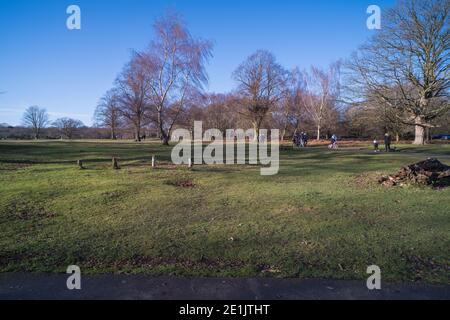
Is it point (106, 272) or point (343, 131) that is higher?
point (343, 131)

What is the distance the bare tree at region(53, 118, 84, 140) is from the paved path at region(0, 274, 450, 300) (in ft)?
313

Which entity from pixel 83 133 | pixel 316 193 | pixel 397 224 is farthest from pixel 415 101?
pixel 83 133

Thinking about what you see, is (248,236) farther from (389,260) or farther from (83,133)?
(83,133)

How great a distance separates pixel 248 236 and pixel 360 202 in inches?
164

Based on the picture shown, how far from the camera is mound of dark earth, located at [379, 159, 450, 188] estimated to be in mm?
10008

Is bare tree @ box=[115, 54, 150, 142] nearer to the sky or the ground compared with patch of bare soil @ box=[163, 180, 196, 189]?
nearer to the sky

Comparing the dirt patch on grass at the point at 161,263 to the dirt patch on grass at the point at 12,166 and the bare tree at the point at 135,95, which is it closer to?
the dirt patch on grass at the point at 12,166

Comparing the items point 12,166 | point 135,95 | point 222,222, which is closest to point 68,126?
point 135,95

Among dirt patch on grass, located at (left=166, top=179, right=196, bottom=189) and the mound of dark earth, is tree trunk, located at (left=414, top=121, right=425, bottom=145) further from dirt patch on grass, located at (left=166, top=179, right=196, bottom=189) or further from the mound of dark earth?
dirt patch on grass, located at (left=166, top=179, right=196, bottom=189)

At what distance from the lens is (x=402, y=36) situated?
1080 inches

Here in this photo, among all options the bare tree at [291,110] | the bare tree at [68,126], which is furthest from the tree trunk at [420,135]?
the bare tree at [68,126]

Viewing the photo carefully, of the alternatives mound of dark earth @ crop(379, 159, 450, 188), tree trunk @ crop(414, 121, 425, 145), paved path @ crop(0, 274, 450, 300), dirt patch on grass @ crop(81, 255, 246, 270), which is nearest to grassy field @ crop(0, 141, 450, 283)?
dirt patch on grass @ crop(81, 255, 246, 270)
